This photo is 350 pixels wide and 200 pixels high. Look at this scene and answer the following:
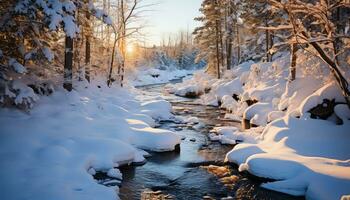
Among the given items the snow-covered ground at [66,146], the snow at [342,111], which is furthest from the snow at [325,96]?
the snow-covered ground at [66,146]

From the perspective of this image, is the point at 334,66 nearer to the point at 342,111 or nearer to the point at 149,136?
the point at 342,111

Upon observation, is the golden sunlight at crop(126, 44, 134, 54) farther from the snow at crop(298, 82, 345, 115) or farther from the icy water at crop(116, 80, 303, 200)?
the snow at crop(298, 82, 345, 115)

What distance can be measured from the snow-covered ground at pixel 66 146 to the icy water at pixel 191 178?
0.63 meters

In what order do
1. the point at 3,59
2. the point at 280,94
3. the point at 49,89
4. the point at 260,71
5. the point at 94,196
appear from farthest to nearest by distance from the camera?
1. the point at 260,71
2. the point at 280,94
3. the point at 49,89
4. the point at 3,59
5. the point at 94,196

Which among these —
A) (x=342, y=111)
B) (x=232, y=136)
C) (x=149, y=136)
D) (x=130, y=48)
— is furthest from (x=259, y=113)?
(x=130, y=48)

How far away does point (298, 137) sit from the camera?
42.2ft

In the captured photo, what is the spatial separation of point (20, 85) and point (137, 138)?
4857mm

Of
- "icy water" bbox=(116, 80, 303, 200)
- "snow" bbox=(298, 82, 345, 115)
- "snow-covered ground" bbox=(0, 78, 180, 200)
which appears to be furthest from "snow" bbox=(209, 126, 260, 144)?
"snow-covered ground" bbox=(0, 78, 180, 200)

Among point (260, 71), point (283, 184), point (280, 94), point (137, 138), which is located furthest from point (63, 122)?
point (260, 71)

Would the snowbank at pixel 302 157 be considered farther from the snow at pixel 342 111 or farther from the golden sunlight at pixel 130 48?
the golden sunlight at pixel 130 48

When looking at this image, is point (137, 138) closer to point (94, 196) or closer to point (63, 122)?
point (63, 122)

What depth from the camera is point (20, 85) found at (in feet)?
37.7

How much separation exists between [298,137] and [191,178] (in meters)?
4.83

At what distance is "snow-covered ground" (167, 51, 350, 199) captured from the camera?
9445mm
